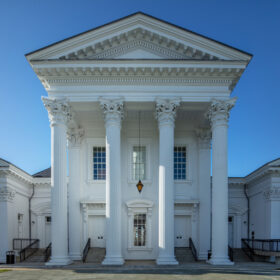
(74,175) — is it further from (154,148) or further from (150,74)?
(150,74)

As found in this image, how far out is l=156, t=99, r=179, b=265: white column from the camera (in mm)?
18752

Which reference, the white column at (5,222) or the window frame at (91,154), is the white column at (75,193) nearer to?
the window frame at (91,154)

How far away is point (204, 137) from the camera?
24453 millimetres

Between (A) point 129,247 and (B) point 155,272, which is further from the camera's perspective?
(A) point 129,247

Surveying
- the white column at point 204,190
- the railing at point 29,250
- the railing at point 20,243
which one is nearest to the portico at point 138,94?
the white column at point 204,190

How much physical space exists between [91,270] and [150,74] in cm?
1034

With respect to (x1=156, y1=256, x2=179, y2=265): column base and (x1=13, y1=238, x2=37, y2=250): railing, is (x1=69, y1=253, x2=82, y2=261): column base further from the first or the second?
(x1=156, y1=256, x2=179, y2=265): column base

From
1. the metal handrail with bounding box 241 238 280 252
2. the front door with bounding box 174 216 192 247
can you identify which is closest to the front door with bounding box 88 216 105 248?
the front door with bounding box 174 216 192 247

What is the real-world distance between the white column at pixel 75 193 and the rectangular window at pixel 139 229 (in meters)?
3.56

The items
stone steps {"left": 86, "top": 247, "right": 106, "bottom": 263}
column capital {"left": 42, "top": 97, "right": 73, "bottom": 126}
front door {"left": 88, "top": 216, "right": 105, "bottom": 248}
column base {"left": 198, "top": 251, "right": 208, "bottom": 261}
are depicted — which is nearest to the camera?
column capital {"left": 42, "top": 97, "right": 73, "bottom": 126}

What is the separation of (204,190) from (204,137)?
3505mm

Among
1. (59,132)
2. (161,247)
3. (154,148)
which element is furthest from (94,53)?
(161,247)

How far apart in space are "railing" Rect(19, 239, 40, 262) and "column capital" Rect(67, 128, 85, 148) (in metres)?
7.68

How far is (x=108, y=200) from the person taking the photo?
751 inches
